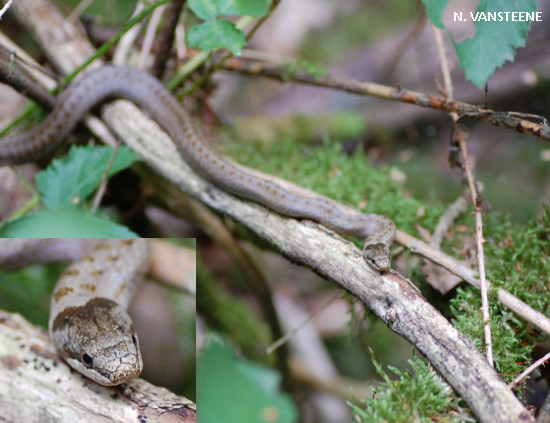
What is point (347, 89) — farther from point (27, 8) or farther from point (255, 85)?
point (255, 85)

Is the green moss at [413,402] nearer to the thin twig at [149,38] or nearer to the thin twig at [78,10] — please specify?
the thin twig at [149,38]

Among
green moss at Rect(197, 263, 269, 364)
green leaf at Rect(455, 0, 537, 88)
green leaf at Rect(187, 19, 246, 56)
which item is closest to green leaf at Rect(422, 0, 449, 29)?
green leaf at Rect(455, 0, 537, 88)

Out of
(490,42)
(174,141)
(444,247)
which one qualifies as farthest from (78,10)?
(444,247)

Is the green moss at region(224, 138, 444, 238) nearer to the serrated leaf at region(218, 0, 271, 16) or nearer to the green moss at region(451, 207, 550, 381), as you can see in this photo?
the green moss at region(451, 207, 550, 381)

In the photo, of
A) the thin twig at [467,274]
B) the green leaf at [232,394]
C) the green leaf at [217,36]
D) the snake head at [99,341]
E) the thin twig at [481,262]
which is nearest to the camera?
the snake head at [99,341]

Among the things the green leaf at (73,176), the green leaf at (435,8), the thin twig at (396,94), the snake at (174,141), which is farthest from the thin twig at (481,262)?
the green leaf at (73,176)

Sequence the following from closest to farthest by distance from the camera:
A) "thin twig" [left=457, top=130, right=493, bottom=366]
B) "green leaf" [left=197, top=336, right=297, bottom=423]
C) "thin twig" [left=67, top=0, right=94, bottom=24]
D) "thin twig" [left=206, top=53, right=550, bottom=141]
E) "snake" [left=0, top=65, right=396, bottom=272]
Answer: "thin twig" [left=457, top=130, right=493, bottom=366]
"green leaf" [left=197, top=336, right=297, bottom=423]
"thin twig" [left=206, top=53, right=550, bottom=141]
"snake" [left=0, top=65, right=396, bottom=272]
"thin twig" [left=67, top=0, right=94, bottom=24]

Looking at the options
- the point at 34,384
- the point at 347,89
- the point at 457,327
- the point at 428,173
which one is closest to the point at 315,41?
the point at 428,173
